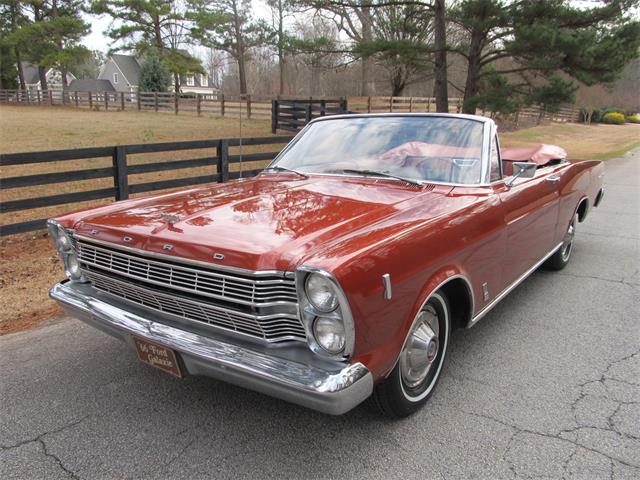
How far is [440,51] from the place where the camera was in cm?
1600

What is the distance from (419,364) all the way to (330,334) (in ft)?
Answer: 2.68

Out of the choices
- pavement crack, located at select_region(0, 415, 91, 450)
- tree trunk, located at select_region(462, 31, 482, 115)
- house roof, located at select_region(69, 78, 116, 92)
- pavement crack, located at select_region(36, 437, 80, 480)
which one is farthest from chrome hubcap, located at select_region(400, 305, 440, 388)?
house roof, located at select_region(69, 78, 116, 92)

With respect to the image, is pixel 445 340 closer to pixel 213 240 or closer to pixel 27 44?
pixel 213 240

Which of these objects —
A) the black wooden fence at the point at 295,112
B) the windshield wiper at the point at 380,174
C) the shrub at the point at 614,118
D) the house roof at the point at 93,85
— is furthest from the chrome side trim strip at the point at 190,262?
the house roof at the point at 93,85

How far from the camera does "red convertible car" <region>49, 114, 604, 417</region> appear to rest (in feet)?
7.45

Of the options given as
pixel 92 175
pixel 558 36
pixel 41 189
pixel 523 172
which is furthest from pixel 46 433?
pixel 558 36

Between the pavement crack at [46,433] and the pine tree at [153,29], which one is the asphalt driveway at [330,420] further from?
the pine tree at [153,29]

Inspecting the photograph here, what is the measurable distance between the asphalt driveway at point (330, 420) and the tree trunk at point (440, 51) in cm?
1370

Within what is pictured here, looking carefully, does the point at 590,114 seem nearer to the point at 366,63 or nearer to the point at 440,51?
the point at 366,63

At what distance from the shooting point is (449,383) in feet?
10.6

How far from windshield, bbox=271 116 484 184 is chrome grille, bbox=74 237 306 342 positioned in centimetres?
163

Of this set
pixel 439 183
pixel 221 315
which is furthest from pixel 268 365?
pixel 439 183

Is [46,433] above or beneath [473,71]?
beneath

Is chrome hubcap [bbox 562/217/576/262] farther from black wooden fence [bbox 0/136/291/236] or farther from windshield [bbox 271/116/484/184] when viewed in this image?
black wooden fence [bbox 0/136/291/236]
